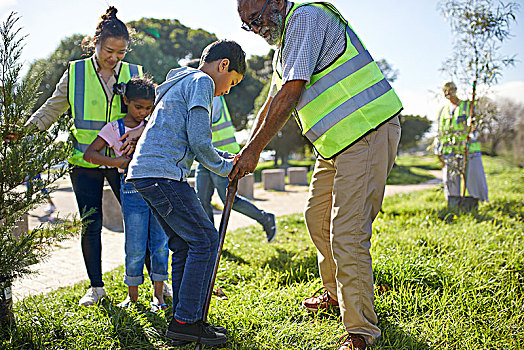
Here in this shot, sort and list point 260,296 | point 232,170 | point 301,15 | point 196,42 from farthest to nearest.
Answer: point 196,42
point 260,296
point 232,170
point 301,15

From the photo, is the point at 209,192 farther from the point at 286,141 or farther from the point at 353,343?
the point at 286,141

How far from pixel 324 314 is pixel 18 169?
6.81 ft

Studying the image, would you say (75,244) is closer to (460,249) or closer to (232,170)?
(232,170)

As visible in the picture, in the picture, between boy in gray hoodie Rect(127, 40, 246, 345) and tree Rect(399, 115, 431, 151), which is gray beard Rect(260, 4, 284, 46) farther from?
tree Rect(399, 115, 431, 151)

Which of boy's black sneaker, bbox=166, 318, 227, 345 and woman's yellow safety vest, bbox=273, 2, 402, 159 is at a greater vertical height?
woman's yellow safety vest, bbox=273, 2, 402, 159

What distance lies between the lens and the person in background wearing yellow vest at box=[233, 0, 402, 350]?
2359 millimetres

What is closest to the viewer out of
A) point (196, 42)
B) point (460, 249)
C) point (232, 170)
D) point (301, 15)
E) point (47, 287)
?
point (301, 15)

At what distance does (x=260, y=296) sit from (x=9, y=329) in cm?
156

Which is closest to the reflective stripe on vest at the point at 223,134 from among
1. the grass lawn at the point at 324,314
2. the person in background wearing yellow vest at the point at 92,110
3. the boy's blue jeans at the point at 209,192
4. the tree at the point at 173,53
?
the boy's blue jeans at the point at 209,192

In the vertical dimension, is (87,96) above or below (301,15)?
below

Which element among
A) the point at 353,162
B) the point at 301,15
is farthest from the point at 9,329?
the point at 301,15

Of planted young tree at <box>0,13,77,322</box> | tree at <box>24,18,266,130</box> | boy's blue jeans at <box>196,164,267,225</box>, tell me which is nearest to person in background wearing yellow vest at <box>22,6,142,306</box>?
planted young tree at <box>0,13,77,322</box>

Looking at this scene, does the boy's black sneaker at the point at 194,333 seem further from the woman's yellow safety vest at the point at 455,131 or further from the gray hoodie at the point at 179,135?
the woman's yellow safety vest at the point at 455,131

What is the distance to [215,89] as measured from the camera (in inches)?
108
